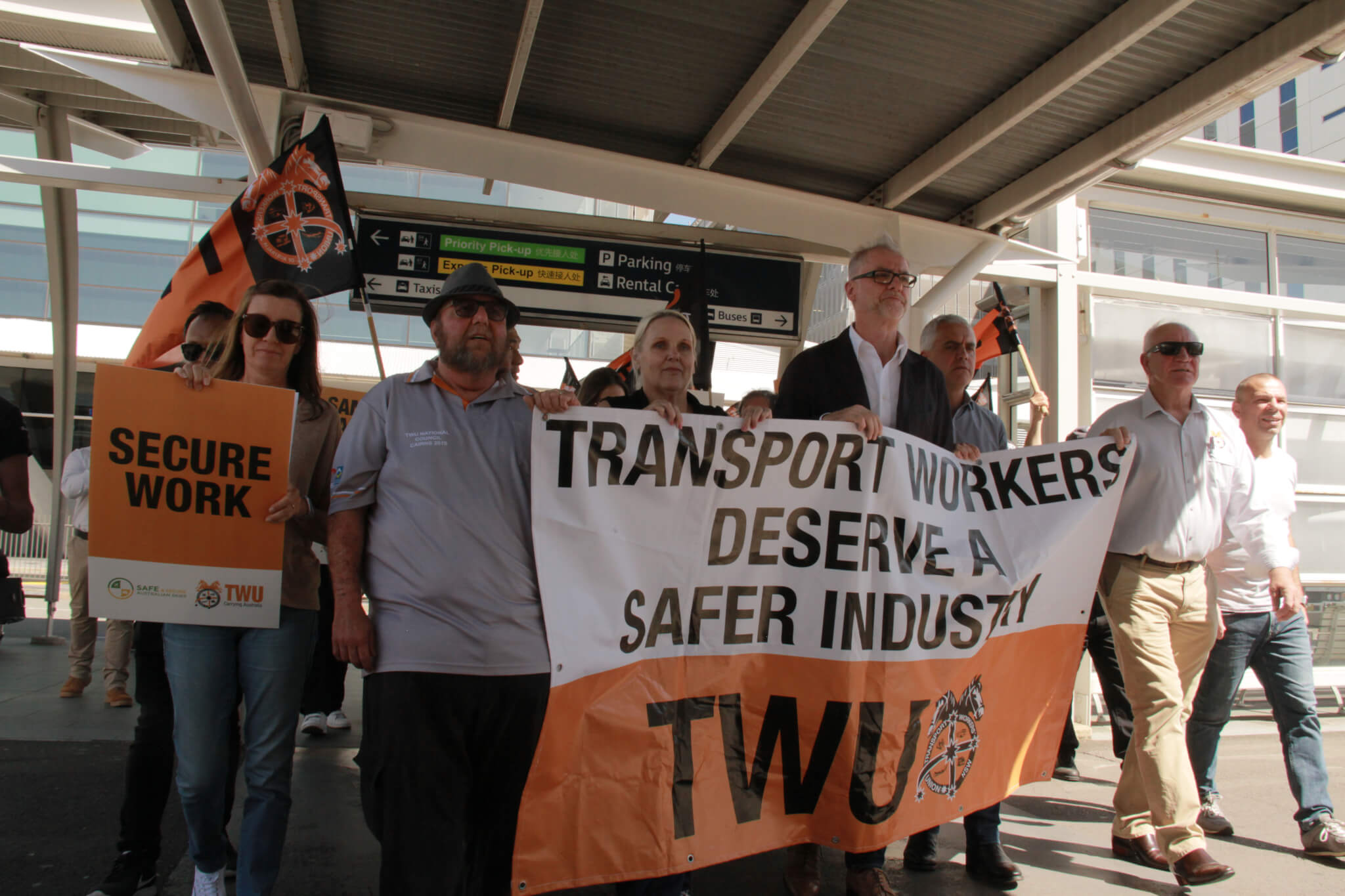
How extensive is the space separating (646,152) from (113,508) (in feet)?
13.9

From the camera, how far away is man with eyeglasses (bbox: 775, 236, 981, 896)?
3.73 metres

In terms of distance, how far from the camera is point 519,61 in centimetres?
494

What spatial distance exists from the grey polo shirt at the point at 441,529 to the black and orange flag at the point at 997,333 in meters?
4.48

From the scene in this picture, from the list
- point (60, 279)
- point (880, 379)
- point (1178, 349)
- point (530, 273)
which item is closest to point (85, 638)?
point (60, 279)

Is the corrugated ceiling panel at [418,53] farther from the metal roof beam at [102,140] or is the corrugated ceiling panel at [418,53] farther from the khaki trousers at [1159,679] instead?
the metal roof beam at [102,140]

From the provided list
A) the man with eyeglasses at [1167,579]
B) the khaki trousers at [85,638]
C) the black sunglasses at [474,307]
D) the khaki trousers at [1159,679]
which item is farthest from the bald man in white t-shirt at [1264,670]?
the khaki trousers at [85,638]

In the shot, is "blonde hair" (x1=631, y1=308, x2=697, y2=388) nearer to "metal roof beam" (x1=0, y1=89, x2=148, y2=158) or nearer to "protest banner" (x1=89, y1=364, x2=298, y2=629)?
"protest banner" (x1=89, y1=364, x2=298, y2=629)

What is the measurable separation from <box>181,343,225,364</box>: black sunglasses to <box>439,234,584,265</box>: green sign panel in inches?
125

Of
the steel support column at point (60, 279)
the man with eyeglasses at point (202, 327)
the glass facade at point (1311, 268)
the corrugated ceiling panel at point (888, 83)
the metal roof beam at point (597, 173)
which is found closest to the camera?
the man with eyeglasses at point (202, 327)

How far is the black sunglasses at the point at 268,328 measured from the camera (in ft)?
10.5

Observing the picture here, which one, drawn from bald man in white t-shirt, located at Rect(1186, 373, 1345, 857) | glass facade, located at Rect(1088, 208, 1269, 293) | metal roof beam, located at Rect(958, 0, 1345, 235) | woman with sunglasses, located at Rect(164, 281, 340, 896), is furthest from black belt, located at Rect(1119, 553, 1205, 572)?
glass facade, located at Rect(1088, 208, 1269, 293)

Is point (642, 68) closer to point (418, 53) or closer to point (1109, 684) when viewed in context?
point (418, 53)

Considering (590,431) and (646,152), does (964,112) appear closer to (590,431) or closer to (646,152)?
(646,152)

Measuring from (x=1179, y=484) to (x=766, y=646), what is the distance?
220 cm
